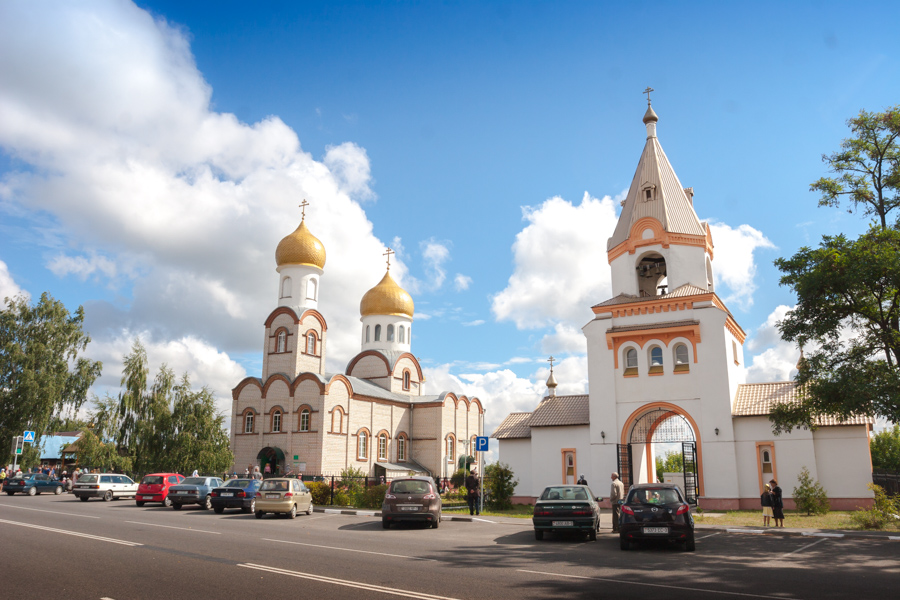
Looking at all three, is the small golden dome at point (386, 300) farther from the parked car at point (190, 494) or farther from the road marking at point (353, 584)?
the road marking at point (353, 584)

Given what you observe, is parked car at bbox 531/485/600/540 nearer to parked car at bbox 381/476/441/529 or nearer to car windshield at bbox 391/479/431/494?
parked car at bbox 381/476/441/529

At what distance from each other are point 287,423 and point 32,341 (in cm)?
1509

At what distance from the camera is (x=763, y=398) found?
22.9m

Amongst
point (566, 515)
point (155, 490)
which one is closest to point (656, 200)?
point (566, 515)

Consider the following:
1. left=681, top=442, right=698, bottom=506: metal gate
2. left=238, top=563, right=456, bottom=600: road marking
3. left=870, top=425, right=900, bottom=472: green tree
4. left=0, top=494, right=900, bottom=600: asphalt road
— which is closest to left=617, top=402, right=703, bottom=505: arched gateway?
left=681, top=442, right=698, bottom=506: metal gate

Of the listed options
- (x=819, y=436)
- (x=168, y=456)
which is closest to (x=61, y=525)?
(x=168, y=456)

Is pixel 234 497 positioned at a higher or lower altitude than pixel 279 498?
lower

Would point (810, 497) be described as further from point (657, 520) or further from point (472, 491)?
point (657, 520)

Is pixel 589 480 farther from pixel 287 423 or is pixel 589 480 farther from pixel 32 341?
pixel 32 341

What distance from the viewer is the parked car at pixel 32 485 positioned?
91.7ft

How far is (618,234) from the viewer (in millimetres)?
26406

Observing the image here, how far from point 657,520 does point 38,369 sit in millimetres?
36311

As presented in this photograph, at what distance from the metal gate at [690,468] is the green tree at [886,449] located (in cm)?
4191

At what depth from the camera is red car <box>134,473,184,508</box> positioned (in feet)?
73.9
